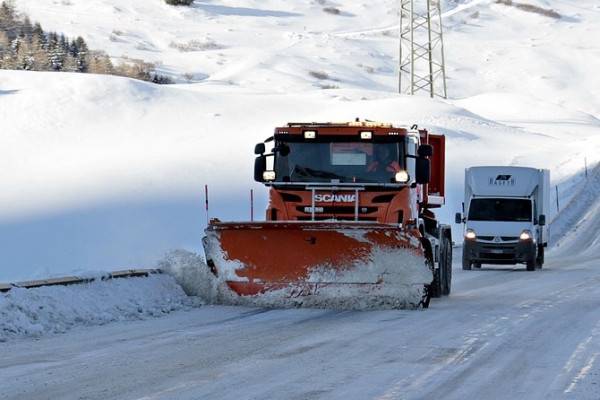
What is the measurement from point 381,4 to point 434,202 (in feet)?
462

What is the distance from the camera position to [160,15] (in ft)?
472

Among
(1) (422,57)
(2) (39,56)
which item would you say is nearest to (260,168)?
(2) (39,56)

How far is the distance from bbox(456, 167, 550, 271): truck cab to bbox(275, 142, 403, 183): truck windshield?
13553 millimetres

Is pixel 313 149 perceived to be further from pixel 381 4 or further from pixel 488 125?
pixel 381 4

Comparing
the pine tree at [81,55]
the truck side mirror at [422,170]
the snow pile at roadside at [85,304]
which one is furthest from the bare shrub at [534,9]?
the snow pile at roadside at [85,304]

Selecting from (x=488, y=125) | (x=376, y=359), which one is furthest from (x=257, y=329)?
(x=488, y=125)

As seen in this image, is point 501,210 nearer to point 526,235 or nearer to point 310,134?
point 526,235

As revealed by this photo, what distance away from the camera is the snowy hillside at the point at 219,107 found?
41.0m

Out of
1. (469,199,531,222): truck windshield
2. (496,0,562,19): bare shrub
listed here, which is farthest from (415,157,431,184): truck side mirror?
(496,0,562,19): bare shrub

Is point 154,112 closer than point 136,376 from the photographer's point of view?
No

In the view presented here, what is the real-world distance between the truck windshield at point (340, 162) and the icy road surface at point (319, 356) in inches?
78.9

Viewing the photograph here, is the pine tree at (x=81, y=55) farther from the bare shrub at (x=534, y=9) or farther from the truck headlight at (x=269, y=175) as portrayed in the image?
the truck headlight at (x=269, y=175)

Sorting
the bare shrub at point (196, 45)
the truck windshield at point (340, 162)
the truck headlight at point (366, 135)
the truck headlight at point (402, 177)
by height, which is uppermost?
the bare shrub at point (196, 45)

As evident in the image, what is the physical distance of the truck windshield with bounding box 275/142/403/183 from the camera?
16.5 m
